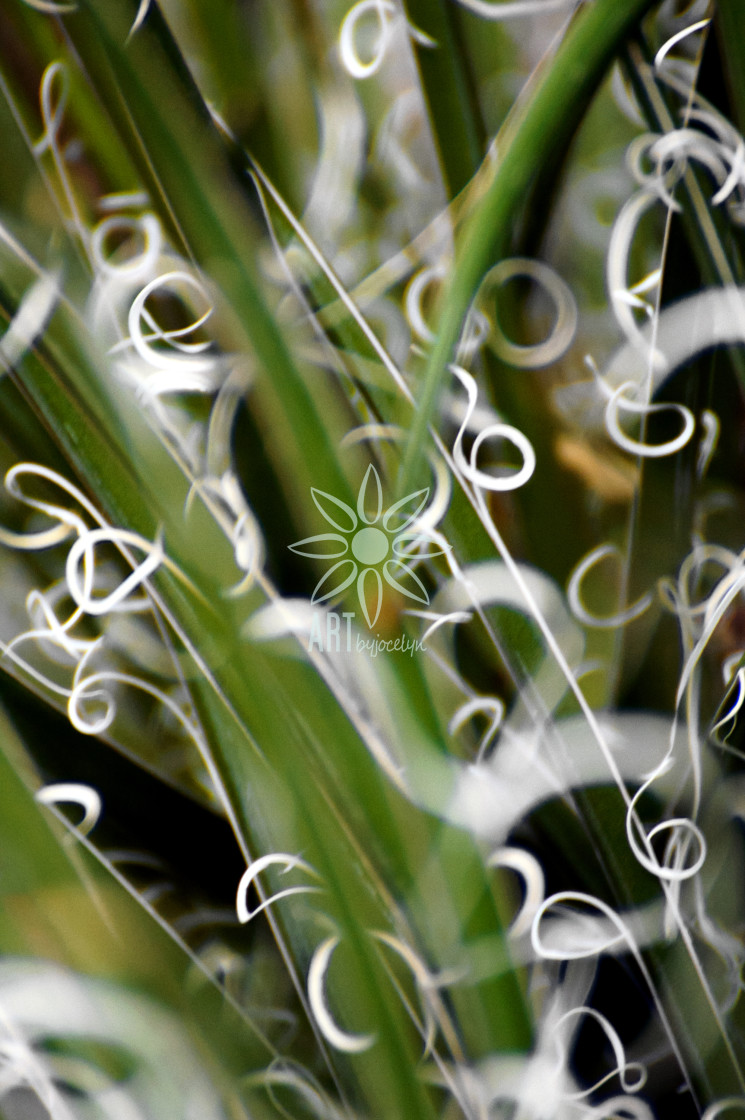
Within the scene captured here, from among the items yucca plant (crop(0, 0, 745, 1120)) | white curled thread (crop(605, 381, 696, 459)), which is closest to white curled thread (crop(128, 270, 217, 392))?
yucca plant (crop(0, 0, 745, 1120))

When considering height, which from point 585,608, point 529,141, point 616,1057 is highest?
point 529,141

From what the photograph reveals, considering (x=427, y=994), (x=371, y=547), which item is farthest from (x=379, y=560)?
(x=427, y=994)

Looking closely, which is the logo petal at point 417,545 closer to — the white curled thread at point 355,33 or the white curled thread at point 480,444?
the white curled thread at point 480,444

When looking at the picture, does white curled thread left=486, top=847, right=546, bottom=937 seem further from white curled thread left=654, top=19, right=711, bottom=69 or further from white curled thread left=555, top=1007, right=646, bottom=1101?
white curled thread left=654, top=19, right=711, bottom=69

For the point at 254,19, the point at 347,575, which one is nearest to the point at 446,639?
the point at 347,575

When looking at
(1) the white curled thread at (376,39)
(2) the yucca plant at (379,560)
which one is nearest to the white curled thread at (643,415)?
(2) the yucca plant at (379,560)

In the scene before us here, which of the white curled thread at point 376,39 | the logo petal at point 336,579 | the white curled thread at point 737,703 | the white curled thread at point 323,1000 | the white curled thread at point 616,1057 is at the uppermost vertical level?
the white curled thread at point 376,39

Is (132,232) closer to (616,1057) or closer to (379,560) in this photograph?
(379,560)

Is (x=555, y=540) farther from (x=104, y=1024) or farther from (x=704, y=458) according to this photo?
(x=104, y=1024)
